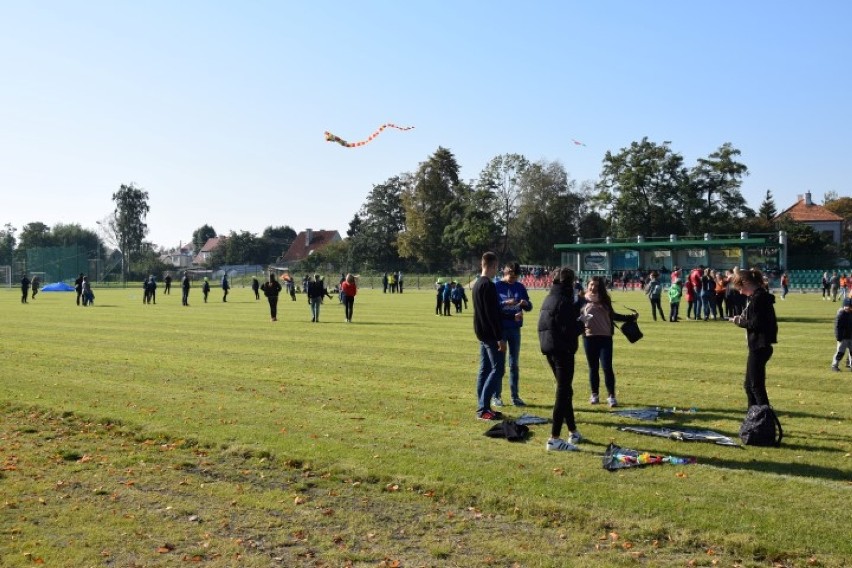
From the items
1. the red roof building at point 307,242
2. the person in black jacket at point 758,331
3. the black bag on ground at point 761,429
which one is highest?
the red roof building at point 307,242

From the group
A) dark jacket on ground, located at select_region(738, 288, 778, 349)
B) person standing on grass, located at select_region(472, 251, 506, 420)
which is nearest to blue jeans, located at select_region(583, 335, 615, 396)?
person standing on grass, located at select_region(472, 251, 506, 420)

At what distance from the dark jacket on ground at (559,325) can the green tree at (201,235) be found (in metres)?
193

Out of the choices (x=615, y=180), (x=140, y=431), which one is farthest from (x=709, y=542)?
(x=615, y=180)

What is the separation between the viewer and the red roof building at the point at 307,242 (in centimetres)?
14462

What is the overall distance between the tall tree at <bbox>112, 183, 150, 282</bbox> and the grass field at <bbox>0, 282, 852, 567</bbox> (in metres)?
122

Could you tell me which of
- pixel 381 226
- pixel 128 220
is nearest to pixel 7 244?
pixel 128 220

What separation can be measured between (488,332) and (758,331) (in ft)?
10.0

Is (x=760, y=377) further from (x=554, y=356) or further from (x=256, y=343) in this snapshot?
(x=256, y=343)

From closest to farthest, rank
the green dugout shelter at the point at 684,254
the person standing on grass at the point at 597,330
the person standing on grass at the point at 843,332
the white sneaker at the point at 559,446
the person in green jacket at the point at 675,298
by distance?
the white sneaker at the point at 559,446 < the person standing on grass at the point at 597,330 < the person standing on grass at the point at 843,332 < the person in green jacket at the point at 675,298 < the green dugout shelter at the point at 684,254

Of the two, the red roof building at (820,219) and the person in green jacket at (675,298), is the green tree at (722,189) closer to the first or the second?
the red roof building at (820,219)

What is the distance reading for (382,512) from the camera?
6.76m

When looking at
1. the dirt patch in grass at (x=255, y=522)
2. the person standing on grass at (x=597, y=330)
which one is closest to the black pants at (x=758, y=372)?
the person standing on grass at (x=597, y=330)

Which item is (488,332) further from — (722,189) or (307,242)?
(307,242)

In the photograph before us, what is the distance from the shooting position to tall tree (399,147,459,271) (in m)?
102
